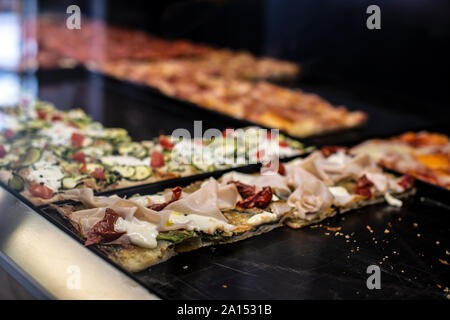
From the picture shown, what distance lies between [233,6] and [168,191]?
667 centimetres

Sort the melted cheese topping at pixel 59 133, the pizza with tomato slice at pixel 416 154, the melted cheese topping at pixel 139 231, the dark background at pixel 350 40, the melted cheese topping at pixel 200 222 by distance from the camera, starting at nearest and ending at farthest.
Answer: the melted cheese topping at pixel 139 231 → the melted cheese topping at pixel 200 222 → the melted cheese topping at pixel 59 133 → the pizza with tomato slice at pixel 416 154 → the dark background at pixel 350 40

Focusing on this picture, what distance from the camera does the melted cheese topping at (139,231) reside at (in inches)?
103

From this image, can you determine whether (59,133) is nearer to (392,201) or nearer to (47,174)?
(47,174)

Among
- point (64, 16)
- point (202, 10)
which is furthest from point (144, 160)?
point (64, 16)

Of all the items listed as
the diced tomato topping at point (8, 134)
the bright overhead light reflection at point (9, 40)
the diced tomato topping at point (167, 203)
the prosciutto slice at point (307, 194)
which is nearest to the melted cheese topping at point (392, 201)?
the prosciutto slice at point (307, 194)

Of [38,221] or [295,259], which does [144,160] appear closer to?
[38,221]

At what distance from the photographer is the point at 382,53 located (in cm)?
715

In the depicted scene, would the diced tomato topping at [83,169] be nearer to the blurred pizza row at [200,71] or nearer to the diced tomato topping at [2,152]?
the diced tomato topping at [2,152]

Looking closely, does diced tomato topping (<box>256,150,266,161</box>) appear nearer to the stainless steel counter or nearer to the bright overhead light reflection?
the stainless steel counter

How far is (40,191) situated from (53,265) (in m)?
0.87

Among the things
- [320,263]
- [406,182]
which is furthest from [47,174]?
[406,182]

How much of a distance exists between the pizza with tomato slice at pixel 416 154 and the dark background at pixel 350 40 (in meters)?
1.38

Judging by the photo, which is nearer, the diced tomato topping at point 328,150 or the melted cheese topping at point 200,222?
the melted cheese topping at point 200,222

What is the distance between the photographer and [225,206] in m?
3.08
